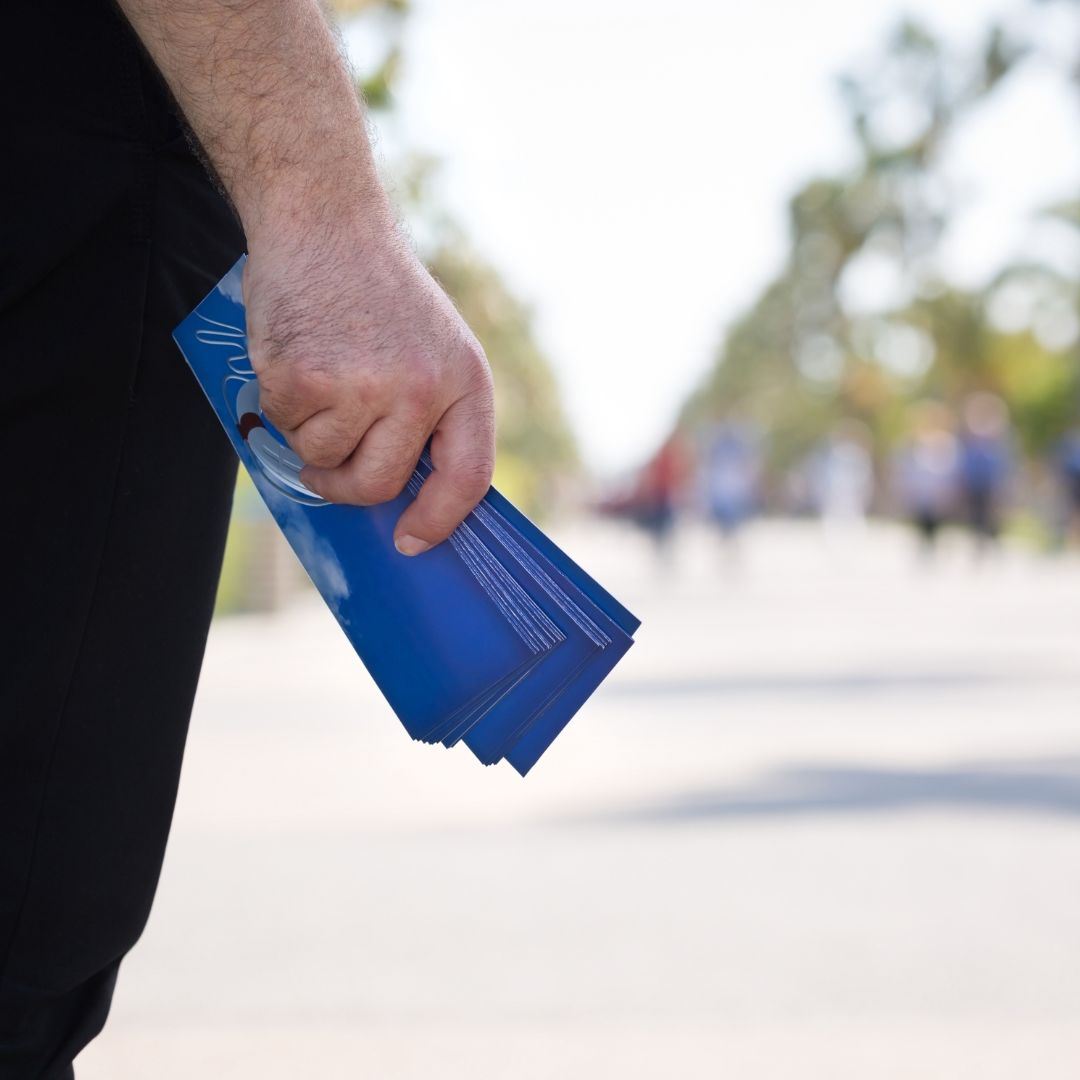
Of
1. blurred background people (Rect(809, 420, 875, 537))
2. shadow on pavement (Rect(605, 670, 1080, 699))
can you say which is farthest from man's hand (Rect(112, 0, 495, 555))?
blurred background people (Rect(809, 420, 875, 537))

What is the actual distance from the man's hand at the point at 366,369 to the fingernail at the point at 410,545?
1.1 inches

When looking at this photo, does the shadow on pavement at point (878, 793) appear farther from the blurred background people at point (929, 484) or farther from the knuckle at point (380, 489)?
the blurred background people at point (929, 484)

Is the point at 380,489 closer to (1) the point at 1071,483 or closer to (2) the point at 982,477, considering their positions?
(2) the point at 982,477

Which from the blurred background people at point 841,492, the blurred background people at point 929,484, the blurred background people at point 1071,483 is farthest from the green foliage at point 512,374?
the blurred background people at point 1071,483

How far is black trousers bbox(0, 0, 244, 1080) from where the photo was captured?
1.41m

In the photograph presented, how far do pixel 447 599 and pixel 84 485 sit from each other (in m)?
0.33

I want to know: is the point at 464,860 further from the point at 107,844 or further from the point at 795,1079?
the point at 107,844

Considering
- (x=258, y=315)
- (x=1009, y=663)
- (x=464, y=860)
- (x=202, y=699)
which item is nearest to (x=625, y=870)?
(x=464, y=860)

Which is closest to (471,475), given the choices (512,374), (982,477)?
(982,477)

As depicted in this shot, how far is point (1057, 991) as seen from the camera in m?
3.02

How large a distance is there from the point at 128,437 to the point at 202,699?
21.2ft

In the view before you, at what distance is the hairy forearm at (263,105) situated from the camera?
54.4 inches

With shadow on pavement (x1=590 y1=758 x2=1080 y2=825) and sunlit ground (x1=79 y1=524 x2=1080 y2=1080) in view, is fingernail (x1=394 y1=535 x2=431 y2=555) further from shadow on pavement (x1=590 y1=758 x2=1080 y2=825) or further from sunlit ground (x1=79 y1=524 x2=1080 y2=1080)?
shadow on pavement (x1=590 y1=758 x2=1080 y2=825)

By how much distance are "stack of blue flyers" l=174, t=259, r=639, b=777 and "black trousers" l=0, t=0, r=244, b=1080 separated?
75 mm
